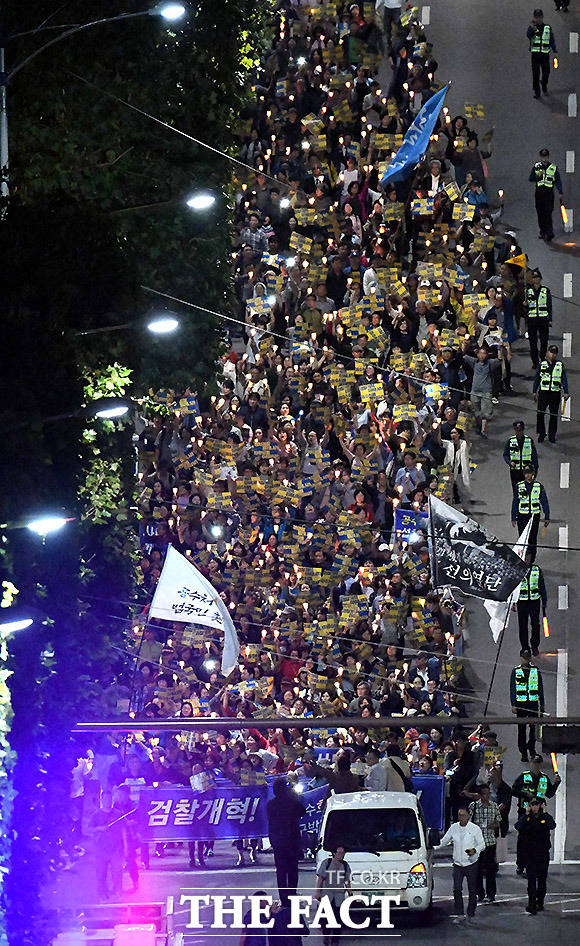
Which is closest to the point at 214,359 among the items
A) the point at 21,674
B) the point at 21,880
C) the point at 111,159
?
the point at 111,159

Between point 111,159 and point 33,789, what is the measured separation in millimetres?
10510

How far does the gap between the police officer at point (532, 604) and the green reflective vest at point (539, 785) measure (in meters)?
4.32

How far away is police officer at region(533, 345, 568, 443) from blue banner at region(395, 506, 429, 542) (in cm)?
419

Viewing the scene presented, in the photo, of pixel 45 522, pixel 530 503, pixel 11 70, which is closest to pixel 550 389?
pixel 530 503

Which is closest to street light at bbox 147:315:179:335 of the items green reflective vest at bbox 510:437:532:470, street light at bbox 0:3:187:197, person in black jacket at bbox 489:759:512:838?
street light at bbox 0:3:187:197

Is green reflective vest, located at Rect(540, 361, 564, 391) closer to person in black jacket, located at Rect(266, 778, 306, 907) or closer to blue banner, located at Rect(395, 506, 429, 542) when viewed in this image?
blue banner, located at Rect(395, 506, 429, 542)

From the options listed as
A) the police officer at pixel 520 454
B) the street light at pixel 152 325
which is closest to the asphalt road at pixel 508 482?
the police officer at pixel 520 454

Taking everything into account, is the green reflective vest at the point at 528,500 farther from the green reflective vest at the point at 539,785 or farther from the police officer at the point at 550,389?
the green reflective vest at the point at 539,785

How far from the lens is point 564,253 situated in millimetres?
48312

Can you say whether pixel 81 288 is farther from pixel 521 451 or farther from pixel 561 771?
pixel 521 451

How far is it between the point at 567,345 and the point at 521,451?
215 inches

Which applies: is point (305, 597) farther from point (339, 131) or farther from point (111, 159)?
point (339, 131)

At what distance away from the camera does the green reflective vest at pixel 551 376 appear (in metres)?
42.0

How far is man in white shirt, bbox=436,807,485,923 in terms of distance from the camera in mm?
32656
